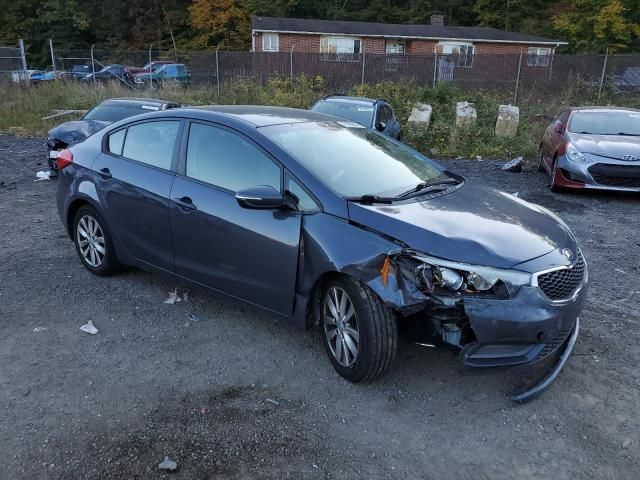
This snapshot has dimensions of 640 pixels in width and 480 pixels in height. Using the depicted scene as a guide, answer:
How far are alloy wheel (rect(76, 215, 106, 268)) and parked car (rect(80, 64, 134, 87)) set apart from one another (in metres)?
16.9

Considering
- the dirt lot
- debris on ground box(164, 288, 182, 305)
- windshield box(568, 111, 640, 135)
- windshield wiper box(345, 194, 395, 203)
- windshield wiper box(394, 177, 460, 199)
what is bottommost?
debris on ground box(164, 288, 182, 305)

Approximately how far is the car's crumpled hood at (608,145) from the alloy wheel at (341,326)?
666 cm

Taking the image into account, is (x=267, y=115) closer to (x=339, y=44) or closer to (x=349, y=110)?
(x=349, y=110)

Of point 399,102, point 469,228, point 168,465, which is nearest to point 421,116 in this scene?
point 399,102

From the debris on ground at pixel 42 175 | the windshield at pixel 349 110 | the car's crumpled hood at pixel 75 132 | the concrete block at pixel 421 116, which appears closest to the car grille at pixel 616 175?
the windshield at pixel 349 110

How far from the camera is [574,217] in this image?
758cm

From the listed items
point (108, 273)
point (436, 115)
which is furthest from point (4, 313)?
point (436, 115)

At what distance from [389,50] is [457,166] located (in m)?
25.4

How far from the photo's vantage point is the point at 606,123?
30.5 ft

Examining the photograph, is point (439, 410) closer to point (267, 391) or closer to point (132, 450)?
point (267, 391)

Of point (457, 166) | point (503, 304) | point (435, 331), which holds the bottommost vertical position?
point (457, 166)

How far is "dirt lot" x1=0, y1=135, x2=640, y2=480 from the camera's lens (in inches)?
110

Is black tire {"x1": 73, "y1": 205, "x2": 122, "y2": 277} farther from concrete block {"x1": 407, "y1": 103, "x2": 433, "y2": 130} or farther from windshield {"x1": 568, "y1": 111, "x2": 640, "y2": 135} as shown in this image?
concrete block {"x1": 407, "y1": 103, "x2": 433, "y2": 130}

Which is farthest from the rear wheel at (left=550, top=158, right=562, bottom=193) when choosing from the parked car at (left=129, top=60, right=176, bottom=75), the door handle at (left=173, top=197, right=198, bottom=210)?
the parked car at (left=129, top=60, right=176, bottom=75)
